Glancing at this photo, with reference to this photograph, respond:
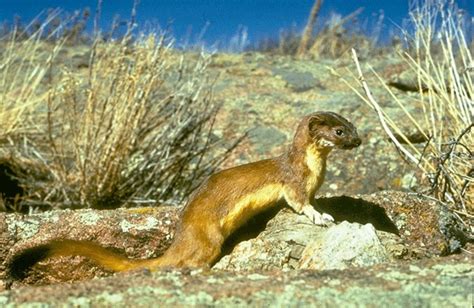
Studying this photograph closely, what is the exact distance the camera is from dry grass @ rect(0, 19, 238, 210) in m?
4.66

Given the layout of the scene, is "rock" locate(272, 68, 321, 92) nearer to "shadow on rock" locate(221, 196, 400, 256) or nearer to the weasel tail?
Result: "shadow on rock" locate(221, 196, 400, 256)

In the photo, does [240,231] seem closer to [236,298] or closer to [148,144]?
[236,298]

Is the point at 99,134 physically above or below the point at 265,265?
above

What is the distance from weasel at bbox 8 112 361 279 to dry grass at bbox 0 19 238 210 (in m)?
1.45

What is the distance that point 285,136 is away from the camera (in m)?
5.21

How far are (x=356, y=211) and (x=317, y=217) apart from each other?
0.92ft

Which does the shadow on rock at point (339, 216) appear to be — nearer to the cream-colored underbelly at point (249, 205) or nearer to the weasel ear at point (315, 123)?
the cream-colored underbelly at point (249, 205)

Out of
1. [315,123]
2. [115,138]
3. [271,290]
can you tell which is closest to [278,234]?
[315,123]

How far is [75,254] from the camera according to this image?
2.66 metres

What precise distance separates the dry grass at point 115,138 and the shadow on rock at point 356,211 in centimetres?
144

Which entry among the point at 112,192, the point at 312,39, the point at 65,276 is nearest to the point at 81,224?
the point at 65,276

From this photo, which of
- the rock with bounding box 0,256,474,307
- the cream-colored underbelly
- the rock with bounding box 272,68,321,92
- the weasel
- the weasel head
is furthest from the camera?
the rock with bounding box 272,68,321,92

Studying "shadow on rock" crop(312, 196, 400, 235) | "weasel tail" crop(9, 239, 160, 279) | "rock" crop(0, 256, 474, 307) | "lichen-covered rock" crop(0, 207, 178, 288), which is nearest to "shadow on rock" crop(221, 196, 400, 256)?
"shadow on rock" crop(312, 196, 400, 235)

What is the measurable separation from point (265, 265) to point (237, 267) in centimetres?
13
